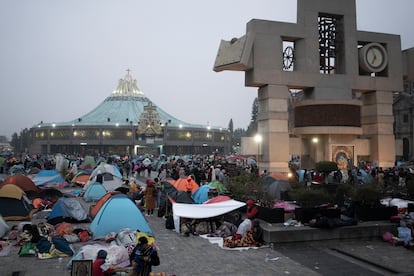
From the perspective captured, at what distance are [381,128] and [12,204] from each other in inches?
924

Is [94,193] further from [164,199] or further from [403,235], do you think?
[403,235]

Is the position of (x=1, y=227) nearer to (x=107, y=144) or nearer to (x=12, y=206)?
(x=12, y=206)

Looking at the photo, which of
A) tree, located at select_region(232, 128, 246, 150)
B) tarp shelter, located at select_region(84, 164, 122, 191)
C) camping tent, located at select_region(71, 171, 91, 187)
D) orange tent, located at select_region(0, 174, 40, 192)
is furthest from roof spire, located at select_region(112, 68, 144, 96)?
orange tent, located at select_region(0, 174, 40, 192)

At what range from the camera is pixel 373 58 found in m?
26.0

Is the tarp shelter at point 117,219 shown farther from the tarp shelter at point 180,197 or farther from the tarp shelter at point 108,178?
the tarp shelter at point 108,178

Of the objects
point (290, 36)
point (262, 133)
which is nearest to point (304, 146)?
point (262, 133)

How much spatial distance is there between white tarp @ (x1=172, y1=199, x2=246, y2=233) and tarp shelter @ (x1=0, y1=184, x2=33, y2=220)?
6.15 metres

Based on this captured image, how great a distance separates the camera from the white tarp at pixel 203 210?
1140 centimetres

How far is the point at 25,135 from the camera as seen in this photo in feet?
405

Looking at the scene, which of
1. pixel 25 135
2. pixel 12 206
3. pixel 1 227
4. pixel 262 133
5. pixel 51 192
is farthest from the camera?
pixel 25 135

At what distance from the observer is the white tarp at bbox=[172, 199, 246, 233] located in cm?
1140

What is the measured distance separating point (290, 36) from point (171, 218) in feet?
53.3

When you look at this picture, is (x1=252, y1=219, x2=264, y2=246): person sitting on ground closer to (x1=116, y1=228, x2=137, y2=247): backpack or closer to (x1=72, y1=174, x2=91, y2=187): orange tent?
(x1=116, y1=228, x2=137, y2=247): backpack

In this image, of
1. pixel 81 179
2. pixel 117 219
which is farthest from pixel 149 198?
pixel 81 179
